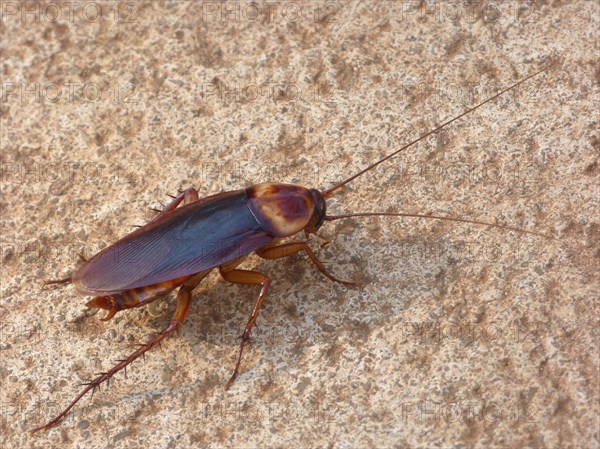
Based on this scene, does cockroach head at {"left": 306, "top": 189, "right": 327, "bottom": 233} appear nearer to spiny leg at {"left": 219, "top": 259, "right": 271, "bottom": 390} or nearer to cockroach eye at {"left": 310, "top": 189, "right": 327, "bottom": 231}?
cockroach eye at {"left": 310, "top": 189, "right": 327, "bottom": 231}

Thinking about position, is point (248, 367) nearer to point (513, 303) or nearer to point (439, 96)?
point (513, 303)

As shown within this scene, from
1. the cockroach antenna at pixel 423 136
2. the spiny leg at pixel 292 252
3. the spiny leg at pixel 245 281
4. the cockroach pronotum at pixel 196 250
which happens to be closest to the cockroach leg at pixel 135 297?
the cockroach pronotum at pixel 196 250

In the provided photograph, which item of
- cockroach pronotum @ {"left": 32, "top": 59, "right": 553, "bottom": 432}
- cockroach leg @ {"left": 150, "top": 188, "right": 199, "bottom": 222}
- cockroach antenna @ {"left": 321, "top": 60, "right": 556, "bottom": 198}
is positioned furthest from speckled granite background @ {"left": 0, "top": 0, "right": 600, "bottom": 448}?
cockroach leg @ {"left": 150, "top": 188, "right": 199, "bottom": 222}

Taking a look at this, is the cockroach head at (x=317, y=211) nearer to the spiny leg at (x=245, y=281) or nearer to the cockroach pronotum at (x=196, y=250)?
the cockroach pronotum at (x=196, y=250)

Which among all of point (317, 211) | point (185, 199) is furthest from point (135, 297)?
point (317, 211)

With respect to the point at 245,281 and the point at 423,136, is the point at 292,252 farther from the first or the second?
the point at 423,136
